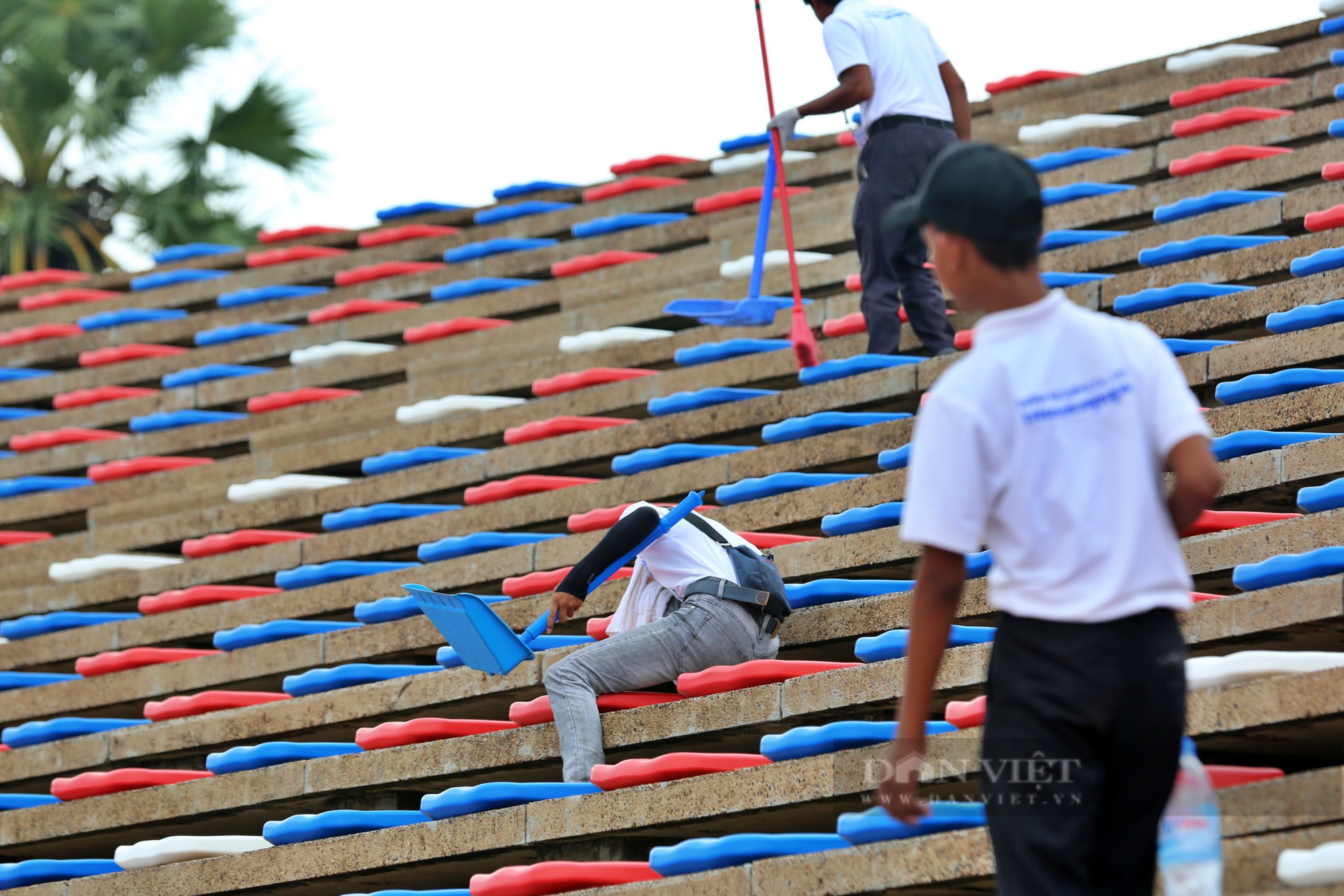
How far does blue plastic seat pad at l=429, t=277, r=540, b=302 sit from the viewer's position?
9766 millimetres

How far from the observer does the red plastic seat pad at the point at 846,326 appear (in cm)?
766

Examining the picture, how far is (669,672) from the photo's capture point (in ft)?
17.9

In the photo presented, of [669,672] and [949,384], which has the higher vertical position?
[949,384]

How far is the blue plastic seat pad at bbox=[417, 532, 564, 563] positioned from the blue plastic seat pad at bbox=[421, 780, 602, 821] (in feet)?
5.39

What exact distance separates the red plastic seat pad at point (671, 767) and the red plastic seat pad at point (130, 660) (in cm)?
287

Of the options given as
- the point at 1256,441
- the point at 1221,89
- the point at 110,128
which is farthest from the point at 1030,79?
the point at 110,128

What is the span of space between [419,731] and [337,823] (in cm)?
43

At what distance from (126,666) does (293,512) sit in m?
1.07

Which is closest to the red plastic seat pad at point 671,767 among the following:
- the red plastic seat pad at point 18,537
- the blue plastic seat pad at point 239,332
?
the red plastic seat pad at point 18,537

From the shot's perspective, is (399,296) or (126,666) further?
(399,296)

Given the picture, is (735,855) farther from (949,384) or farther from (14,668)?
(14,668)

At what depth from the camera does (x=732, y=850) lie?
4539mm

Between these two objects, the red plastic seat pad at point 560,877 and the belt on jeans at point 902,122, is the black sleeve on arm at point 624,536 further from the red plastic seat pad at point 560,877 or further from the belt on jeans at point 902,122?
the belt on jeans at point 902,122

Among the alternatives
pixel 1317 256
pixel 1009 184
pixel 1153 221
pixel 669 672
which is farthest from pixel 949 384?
pixel 1153 221
